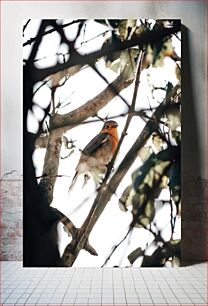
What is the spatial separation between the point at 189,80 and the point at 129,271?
4.65 feet

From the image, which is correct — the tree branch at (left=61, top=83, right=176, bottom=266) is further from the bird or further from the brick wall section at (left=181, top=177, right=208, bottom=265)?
the brick wall section at (left=181, top=177, right=208, bottom=265)

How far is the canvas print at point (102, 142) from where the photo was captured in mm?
2908

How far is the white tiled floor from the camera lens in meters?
2.30

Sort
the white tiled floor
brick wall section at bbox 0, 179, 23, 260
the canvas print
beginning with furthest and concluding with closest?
1. brick wall section at bbox 0, 179, 23, 260
2. the canvas print
3. the white tiled floor

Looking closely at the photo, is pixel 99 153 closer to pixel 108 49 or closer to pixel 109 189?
pixel 109 189

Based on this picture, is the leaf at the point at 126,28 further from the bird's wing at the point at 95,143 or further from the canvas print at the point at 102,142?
the bird's wing at the point at 95,143

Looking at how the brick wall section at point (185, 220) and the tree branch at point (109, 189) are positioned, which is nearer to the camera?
the tree branch at point (109, 189)

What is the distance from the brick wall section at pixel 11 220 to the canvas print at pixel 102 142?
0.43ft

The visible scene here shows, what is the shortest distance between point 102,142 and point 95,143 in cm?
5

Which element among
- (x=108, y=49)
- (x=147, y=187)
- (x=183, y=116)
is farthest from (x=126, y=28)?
(x=147, y=187)

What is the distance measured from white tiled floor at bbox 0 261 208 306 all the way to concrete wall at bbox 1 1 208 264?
25 cm

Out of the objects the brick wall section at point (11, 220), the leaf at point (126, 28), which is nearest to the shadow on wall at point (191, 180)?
the leaf at point (126, 28)

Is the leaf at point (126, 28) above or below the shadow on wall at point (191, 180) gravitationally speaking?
above

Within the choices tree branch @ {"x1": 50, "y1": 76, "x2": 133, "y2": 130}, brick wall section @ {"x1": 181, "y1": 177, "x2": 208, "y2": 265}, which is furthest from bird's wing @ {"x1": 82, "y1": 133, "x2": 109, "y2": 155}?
brick wall section @ {"x1": 181, "y1": 177, "x2": 208, "y2": 265}
